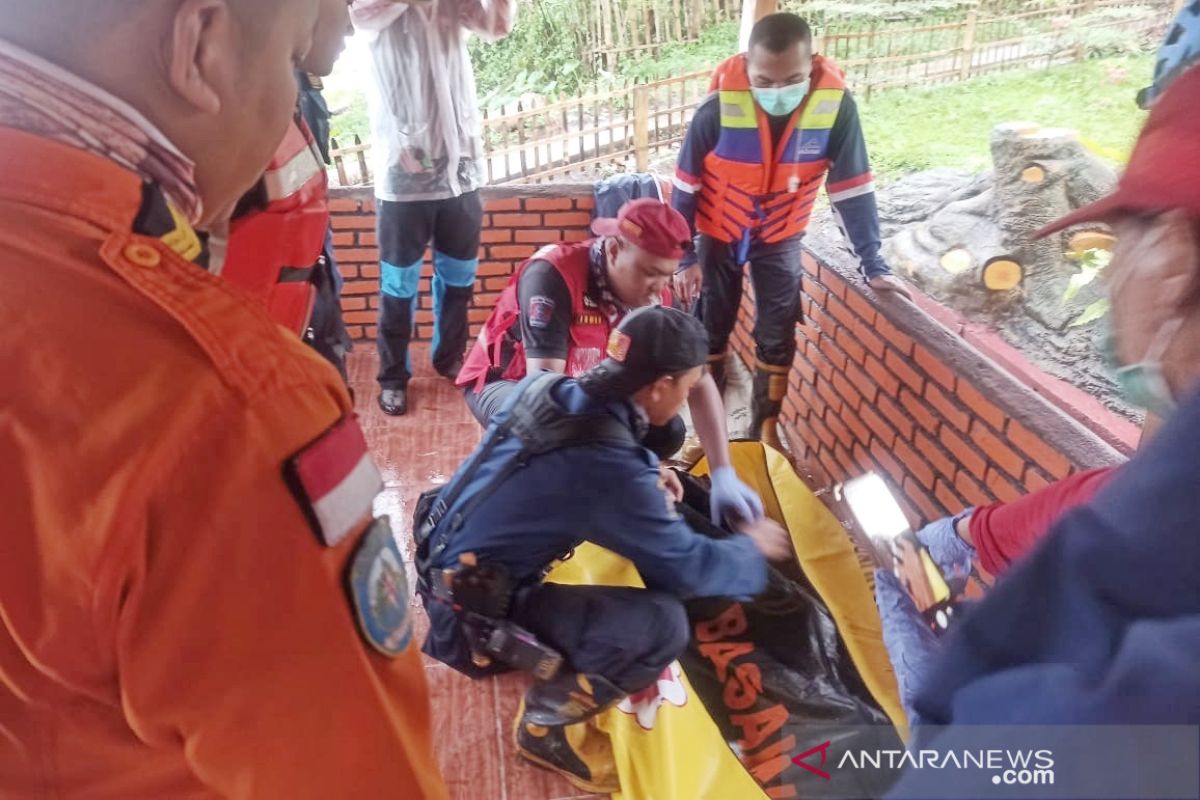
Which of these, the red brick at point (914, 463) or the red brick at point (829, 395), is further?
the red brick at point (829, 395)

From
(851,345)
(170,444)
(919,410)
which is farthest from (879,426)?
(170,444)

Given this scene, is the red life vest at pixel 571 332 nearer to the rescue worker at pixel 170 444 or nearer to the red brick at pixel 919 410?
the red brick at pixel 919 410

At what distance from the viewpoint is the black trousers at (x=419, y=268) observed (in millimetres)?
2990

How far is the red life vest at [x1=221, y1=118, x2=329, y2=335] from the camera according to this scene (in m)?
1.13

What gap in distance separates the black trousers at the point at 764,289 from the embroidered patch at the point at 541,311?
0.85 metres

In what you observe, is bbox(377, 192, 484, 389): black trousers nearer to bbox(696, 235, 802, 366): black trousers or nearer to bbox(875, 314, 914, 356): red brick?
bbox(696, 235, 802, 366): black trousers

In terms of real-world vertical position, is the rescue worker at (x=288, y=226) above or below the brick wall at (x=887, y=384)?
above

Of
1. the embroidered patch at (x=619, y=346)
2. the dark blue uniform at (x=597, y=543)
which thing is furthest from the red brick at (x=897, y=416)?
the embroidered patch at (x=619, y=346)

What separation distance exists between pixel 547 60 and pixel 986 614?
169 inches

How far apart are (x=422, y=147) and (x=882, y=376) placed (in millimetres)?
1735

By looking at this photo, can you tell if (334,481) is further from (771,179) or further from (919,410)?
(771,179)

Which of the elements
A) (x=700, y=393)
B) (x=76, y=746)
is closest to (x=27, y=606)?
(x=76, y=746)

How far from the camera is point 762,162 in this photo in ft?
8.99

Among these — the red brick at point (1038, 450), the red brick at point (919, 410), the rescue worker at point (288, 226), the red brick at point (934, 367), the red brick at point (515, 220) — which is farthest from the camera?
the red brick at point (515, 220)
